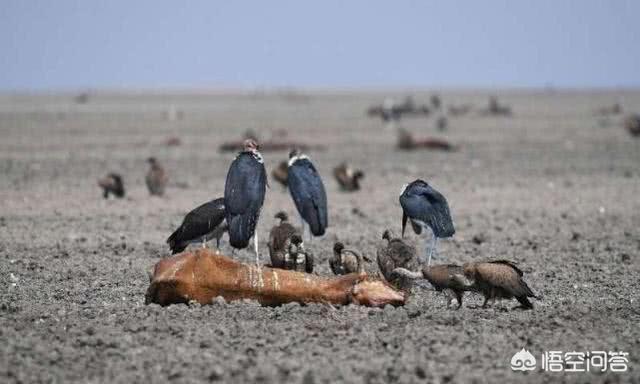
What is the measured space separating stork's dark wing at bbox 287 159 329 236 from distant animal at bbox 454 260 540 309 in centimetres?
345

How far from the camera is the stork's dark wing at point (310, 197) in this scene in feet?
42.7

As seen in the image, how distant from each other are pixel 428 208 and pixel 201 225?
248 cm

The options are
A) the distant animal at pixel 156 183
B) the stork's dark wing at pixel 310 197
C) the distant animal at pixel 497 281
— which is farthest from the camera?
the distant animal at pixel 156 183

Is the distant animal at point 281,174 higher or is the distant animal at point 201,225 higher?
the distant animal at point 201,225

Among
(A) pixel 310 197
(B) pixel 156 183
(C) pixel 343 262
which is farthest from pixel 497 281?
(B) pixel 156 183

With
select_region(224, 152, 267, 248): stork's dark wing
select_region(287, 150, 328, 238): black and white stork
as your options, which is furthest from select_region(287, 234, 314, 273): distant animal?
select_region(287, 150, 328, 238): black and white stork

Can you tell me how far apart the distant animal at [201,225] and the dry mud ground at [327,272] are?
2.42 feet

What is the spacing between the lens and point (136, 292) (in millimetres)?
10672

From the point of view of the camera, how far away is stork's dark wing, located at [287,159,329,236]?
42.7 feet

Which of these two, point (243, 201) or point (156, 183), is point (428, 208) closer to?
point (243, 201)

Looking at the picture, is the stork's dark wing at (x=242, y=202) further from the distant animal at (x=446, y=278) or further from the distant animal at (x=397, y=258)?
the distant animal at (x=446, y=278)

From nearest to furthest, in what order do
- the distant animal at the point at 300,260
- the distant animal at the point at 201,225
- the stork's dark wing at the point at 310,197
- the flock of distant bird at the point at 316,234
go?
1. the flock of distant bird at the point at 316,234
2. the distant animal at the point at 300,260
3. the distant animal at the point at 201,225
4. the stork's dark wing at the point at 310,197

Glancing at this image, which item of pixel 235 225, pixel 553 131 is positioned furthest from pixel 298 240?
pixel 553 131

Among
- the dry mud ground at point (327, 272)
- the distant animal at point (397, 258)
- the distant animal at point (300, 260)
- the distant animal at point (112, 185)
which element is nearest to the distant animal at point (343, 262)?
the distant animal at point (397, 258)
